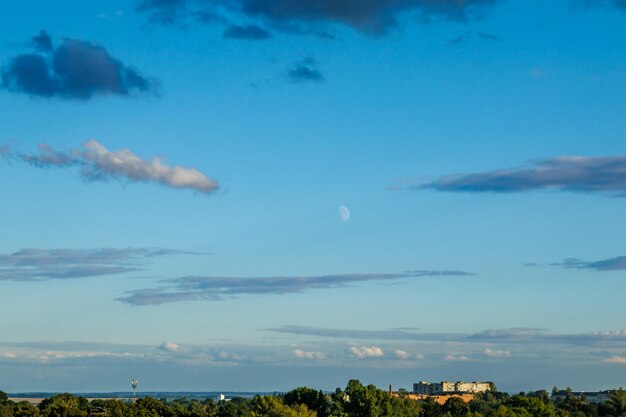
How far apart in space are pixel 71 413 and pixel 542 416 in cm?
7900

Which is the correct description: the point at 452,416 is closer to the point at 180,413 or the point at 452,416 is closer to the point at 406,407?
the point at 406,407

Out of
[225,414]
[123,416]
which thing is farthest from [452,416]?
[123,416]

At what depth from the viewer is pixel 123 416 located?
182625mm

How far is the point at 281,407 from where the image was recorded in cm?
16588

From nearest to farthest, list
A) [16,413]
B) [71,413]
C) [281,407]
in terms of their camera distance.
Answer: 1. [281,407]
2. [71,413]
3. [16,413]

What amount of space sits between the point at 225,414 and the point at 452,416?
127 feet

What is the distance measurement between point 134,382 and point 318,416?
33439mm

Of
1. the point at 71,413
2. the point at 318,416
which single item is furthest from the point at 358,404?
the point at 71,413

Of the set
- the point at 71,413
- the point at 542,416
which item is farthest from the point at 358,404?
the point at 71,413

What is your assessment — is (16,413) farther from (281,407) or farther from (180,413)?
(281,407)

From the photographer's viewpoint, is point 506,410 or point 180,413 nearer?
point 506,410

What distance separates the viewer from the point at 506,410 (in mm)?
168625

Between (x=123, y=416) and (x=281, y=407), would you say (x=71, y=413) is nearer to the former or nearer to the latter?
(x=123, y=416)

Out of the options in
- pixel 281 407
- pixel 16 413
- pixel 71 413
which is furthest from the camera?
pixel 16 413
